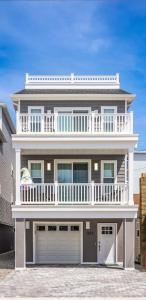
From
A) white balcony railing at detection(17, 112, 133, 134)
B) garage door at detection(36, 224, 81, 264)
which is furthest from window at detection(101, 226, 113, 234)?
white balcony railing at detection(17, 112, 133, 134)

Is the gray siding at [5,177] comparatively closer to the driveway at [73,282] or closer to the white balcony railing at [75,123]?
the white balcony railing at [75,123]

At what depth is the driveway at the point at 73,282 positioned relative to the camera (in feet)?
44.5

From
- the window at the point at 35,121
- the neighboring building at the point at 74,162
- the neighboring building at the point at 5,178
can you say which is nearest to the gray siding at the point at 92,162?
the neighboring building at the point at 74,162

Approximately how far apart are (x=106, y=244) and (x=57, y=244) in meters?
2.48

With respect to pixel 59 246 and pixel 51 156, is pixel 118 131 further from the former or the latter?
pixel 59 246

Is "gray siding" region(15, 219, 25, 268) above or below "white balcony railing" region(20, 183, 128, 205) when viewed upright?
→ below

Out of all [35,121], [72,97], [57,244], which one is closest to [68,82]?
[72,97]

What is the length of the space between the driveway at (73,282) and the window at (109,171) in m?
4.71

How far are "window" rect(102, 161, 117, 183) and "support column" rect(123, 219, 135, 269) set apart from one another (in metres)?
3.31

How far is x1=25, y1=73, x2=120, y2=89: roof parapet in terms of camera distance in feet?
77.2

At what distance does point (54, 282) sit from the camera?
51.3ft

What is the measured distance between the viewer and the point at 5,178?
3094 cm

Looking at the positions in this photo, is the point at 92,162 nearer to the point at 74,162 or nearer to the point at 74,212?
the point at 74,162

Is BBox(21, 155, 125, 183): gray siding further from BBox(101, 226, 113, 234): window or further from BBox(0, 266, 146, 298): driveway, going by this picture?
BBox(0, 266, 146, 298): driveway
